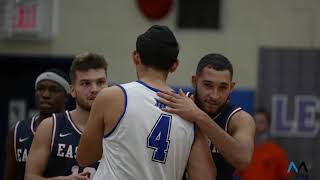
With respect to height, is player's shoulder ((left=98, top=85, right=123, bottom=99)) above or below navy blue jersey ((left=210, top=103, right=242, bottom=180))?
above

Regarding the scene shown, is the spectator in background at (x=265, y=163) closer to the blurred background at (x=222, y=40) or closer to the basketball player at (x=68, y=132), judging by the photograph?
the blurred background at (x=222, y=40)

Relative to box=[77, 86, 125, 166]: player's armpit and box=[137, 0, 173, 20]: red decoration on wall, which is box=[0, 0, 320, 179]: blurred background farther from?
box=[77, 86, 125, 166]: player's armpit

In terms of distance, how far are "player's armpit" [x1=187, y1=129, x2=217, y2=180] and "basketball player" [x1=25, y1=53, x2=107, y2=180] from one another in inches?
37.4

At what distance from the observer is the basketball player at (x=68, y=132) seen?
4980 millimetres

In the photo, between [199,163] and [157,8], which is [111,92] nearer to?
[199,163]

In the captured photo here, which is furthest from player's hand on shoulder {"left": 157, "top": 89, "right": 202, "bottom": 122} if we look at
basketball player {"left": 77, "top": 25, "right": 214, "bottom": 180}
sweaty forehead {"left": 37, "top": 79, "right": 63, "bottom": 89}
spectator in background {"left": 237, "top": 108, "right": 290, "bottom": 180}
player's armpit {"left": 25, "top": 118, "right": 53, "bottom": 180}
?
spectator in background {"left": 237, "top": 108, "right": 290, "bottom": 180}

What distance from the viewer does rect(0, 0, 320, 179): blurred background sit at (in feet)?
38.8

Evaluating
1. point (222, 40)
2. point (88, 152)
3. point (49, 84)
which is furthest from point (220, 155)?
point (222, 40)

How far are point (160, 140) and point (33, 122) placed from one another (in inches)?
89.3

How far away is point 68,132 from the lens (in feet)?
16.6

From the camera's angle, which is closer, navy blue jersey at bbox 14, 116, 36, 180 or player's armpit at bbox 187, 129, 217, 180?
player's armpit at bbox 187, 129, 217, 180

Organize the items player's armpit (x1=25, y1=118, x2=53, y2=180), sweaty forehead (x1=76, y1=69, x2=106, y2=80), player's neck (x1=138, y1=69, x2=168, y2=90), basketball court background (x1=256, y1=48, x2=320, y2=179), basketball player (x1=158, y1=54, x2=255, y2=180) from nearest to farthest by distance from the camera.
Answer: player's neck (x1=138, y1=69, x2=168, y2=90) < basketball player (x1=158, y1=54, x2=255, y2=180) < player's armpit (x1=25, y1=118, x2=53, y2=180) < sweaty forehead (x1=76, y1=69, x2=106, y2=80) < basketball court background (x1=256, y1=48, x2=320, y2=179)

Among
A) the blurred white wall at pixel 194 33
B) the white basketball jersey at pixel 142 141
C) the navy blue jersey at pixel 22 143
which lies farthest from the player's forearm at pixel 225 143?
the blurred white wall at pixel 194 33

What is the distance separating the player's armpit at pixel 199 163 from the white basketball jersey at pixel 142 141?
4.3 inches
